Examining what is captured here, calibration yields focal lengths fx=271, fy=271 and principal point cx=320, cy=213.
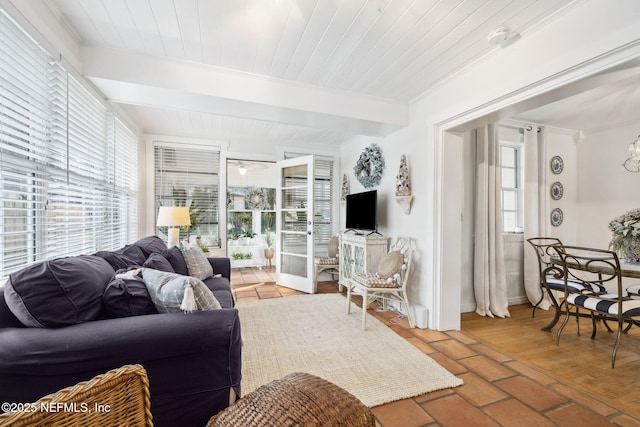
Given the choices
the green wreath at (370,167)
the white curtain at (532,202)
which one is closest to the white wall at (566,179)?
the white curtain at (532,202)

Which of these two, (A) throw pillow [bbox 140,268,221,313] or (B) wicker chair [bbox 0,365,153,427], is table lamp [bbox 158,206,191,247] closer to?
(A) throw pillow [bbox 140,268,221,313]

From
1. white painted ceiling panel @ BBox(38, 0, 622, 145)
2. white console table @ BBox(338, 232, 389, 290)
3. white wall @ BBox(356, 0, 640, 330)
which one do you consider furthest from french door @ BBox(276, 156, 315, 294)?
white painted ceiling panel @ BBox(38, 0, 622, 145)

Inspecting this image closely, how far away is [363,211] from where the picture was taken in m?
3.83

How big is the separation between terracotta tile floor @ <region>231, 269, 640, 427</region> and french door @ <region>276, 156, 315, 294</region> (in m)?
2.23

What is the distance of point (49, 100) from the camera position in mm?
1774

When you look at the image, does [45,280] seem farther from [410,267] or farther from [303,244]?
[303,244]

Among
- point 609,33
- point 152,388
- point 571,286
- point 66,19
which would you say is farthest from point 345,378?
point 66,19

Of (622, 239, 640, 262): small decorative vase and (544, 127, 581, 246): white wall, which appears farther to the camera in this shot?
(544, 127, 581, 246): white wall

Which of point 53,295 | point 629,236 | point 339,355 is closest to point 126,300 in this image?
point 53,295

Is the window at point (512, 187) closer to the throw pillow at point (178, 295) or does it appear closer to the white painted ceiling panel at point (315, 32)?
the white painted ceiling panel at point (315, 32)

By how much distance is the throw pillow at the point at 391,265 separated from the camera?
292 centimetres

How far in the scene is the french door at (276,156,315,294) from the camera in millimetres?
4137

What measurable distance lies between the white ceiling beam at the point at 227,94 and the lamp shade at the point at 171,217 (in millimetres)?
1292

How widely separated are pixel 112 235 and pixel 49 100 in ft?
5.07
